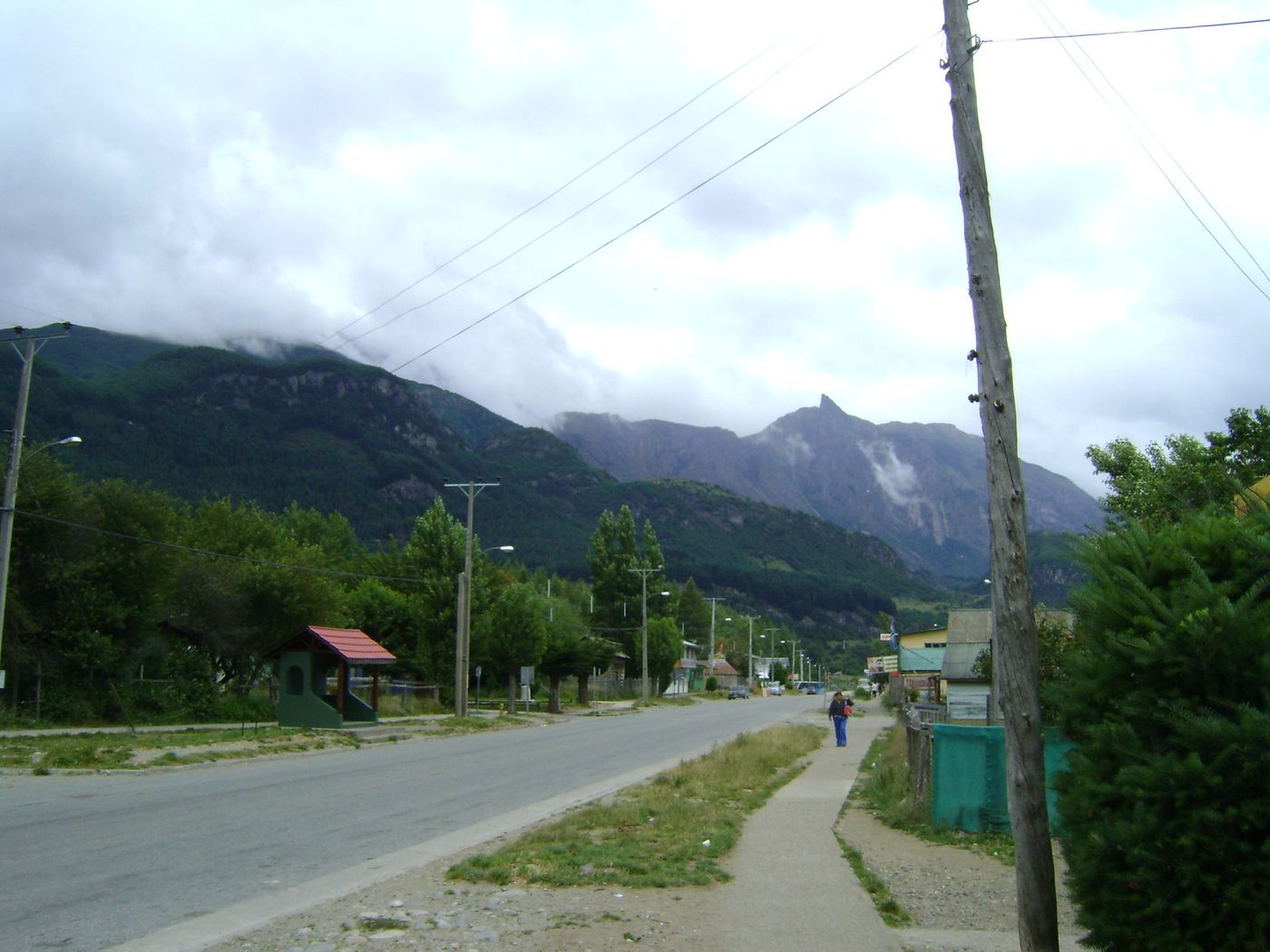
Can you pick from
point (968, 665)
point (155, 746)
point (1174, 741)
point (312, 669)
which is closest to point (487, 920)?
point (1174, 741)

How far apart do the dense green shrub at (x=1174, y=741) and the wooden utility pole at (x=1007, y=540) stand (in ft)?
2.67

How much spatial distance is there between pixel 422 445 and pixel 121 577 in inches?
5146

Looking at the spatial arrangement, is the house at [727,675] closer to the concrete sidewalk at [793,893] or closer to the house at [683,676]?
the house at [683,676]

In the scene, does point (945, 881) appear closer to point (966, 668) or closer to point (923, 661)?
point (966, 668)

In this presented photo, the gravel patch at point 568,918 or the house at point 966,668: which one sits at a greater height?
the house at point 966,668

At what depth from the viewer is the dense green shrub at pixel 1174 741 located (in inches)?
201

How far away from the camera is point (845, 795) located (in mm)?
18406

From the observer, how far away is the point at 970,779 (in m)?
13.7

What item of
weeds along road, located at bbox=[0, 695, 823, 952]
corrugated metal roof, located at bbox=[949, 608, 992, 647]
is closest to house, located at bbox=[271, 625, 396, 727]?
weeds along road, located at bbox=[0, 695, 823, 952]

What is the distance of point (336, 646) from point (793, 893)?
2576 centimetres

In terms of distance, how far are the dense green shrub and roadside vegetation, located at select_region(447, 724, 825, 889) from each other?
5.07 metres

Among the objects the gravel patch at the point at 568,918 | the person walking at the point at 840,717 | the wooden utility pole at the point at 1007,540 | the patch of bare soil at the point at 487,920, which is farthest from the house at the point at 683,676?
the wooden utility pole at the point at 1007,540

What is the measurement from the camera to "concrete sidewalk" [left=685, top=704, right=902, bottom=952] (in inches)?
313

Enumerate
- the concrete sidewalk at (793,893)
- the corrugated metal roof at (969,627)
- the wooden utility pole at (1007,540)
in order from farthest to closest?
the corrugated metal roof at (969,627) < the concrete sidewalk at (793,893) < the wooden utility pole at (1007,540)
